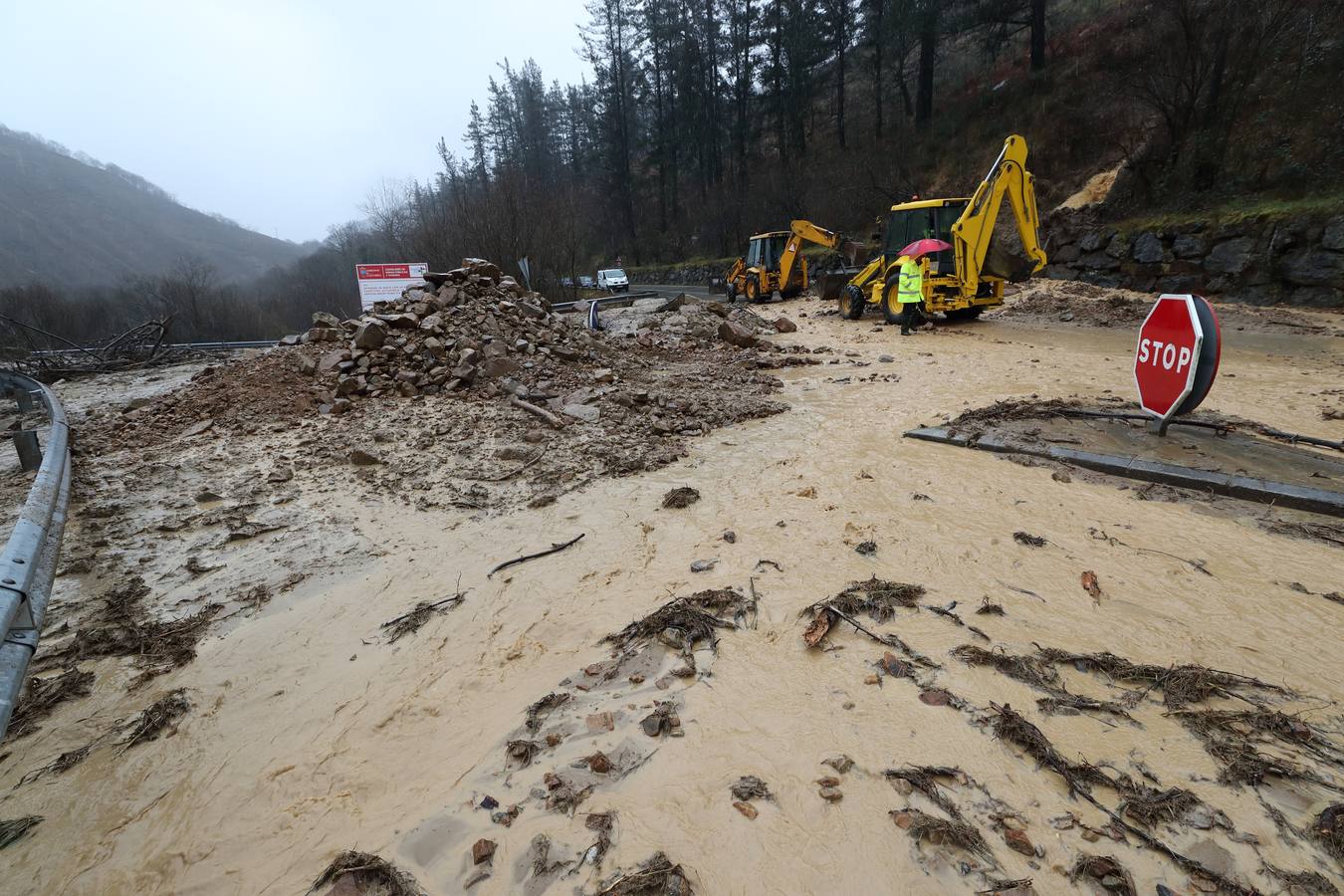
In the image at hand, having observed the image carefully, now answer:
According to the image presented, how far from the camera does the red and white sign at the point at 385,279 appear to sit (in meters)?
16.0

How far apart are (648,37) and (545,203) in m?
21.8

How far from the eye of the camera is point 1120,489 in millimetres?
4848

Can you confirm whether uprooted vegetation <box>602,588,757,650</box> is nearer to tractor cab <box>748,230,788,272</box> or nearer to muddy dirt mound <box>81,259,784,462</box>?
muddy dirt mound <box>81,259,784,462</box>

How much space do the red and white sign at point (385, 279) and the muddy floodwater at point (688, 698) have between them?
11926 mm

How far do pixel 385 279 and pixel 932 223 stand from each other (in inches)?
566

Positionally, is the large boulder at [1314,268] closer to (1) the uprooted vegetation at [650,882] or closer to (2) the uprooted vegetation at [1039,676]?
(2) the uprooted vegetation at [1039,676]

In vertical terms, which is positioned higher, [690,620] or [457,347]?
[457,347]

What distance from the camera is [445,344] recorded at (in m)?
9.21

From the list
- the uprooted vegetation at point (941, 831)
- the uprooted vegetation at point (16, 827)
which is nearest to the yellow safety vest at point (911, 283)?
the uprooted vegetation at point (941, 831)

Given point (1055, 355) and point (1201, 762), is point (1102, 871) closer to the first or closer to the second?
point (1201, 762)

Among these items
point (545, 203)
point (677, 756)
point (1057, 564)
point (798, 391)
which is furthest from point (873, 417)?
point (545, 203)

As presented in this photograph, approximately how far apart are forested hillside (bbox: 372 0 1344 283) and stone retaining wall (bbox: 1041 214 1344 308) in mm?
1136

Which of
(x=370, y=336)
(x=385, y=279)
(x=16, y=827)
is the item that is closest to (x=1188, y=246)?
(x=370, y=336)

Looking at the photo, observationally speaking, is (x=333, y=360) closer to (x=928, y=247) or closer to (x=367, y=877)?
(x=367, y=877)
